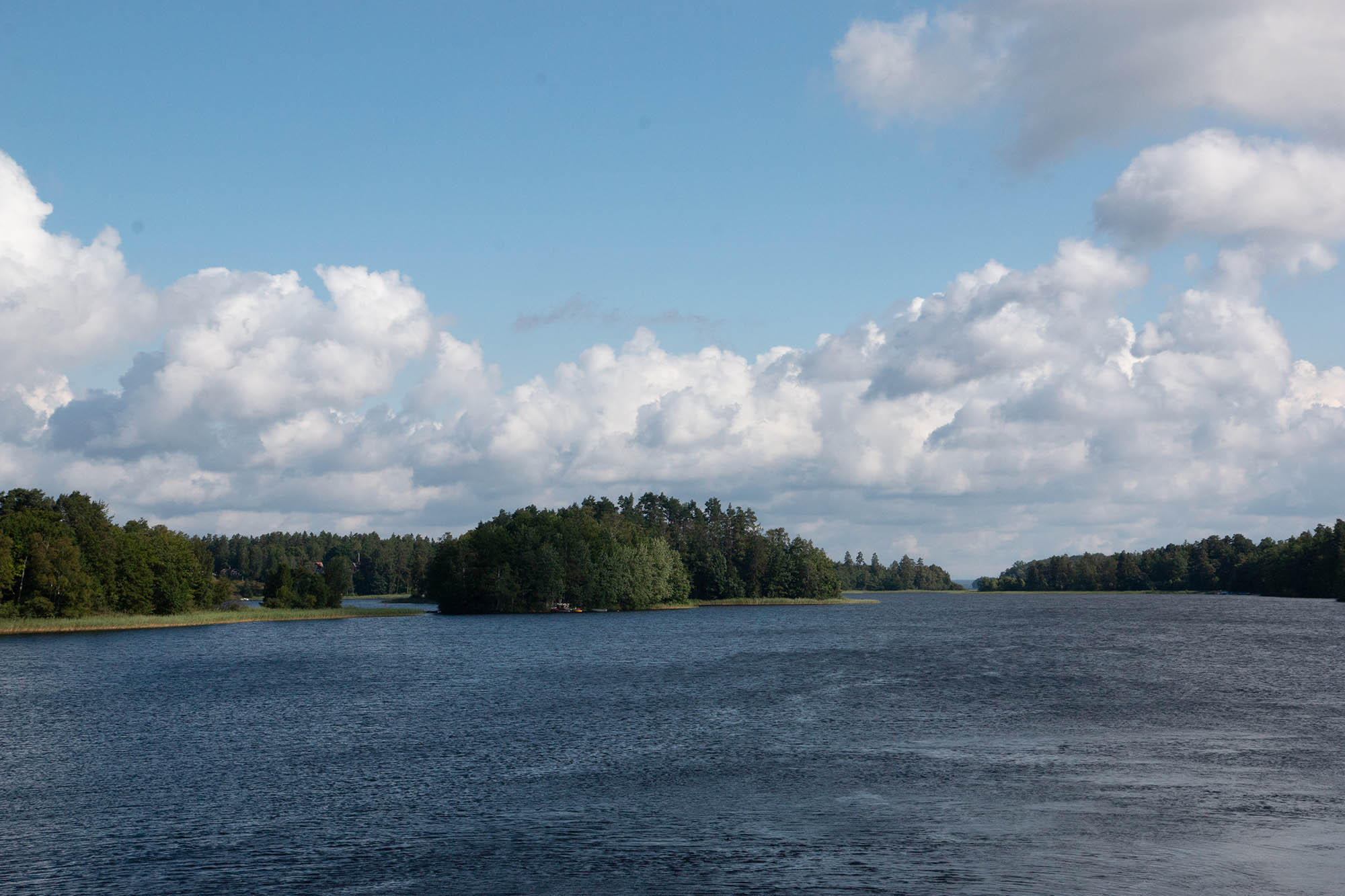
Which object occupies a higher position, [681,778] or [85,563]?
[85,563]

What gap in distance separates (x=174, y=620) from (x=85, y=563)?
1513cm

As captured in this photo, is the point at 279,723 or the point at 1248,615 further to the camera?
the point at 1248,615

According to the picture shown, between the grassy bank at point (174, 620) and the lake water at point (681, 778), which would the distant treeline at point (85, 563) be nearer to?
the grassy bank at point (174, 620)

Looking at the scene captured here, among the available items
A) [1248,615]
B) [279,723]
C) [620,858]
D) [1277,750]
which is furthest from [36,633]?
[1248,615]

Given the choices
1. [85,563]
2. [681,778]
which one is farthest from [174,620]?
[681,778]

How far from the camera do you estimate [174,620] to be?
15200 cm

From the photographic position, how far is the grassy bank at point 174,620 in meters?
130

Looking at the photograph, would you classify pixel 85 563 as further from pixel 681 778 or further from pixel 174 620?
pixel 681 778

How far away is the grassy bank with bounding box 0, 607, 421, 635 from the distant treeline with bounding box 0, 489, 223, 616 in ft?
9.08

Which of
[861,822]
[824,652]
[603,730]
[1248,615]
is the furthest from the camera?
[1248,615]

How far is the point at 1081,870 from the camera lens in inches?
1031

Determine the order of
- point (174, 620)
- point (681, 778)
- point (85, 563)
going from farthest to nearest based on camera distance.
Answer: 1. point (174, 620)
2. point (85, 563)
3. point (681, 778)

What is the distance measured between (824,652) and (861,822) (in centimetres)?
6809

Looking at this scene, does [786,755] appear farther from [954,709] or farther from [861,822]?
[954,709]
